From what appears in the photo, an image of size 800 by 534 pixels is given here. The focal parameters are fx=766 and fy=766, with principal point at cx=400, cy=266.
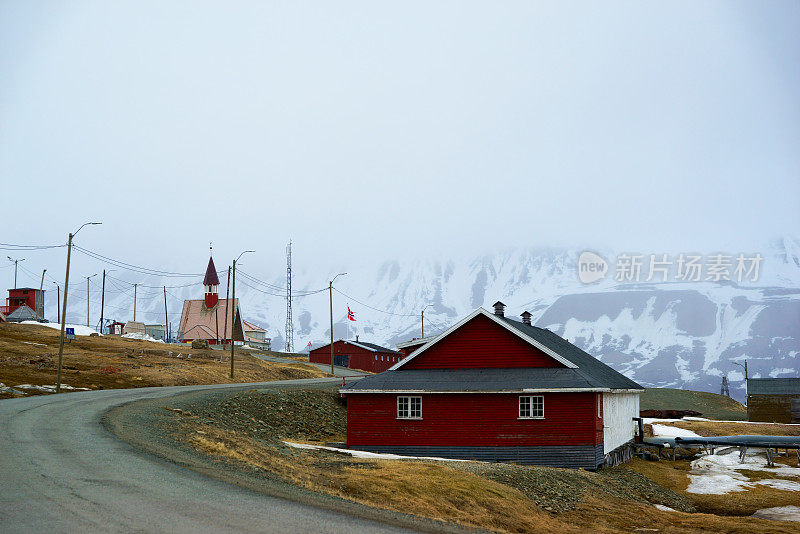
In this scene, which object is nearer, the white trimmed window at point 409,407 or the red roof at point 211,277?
the white trimmed window at point 409,407

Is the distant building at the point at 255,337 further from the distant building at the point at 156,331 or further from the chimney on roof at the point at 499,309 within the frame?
the chimney on roof at the point at 499,309

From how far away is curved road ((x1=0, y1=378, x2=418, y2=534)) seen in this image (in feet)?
47.9

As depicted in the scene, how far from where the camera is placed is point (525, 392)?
121ft

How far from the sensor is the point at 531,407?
3738 centimetres

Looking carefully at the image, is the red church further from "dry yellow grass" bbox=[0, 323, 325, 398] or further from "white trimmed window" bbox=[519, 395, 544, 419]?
"white trimmed window" bbox=[519, 395, 544, 419]

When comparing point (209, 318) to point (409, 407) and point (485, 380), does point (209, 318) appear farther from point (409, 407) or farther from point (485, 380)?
point (485, 380)

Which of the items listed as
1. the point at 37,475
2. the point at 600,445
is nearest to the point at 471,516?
the point at 37,475

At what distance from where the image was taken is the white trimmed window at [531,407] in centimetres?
3734

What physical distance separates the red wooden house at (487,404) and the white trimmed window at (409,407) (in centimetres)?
5

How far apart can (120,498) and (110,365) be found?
5203 centimetres

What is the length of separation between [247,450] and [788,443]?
1535 inches

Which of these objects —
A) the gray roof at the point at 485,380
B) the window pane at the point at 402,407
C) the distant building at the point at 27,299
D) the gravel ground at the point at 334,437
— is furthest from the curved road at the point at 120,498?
the distant building at the point at 27,299

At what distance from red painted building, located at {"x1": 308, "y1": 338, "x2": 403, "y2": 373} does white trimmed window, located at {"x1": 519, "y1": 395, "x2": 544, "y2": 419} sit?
2832 inches

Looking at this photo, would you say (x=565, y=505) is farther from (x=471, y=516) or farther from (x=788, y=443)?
(x=788, y=443)
